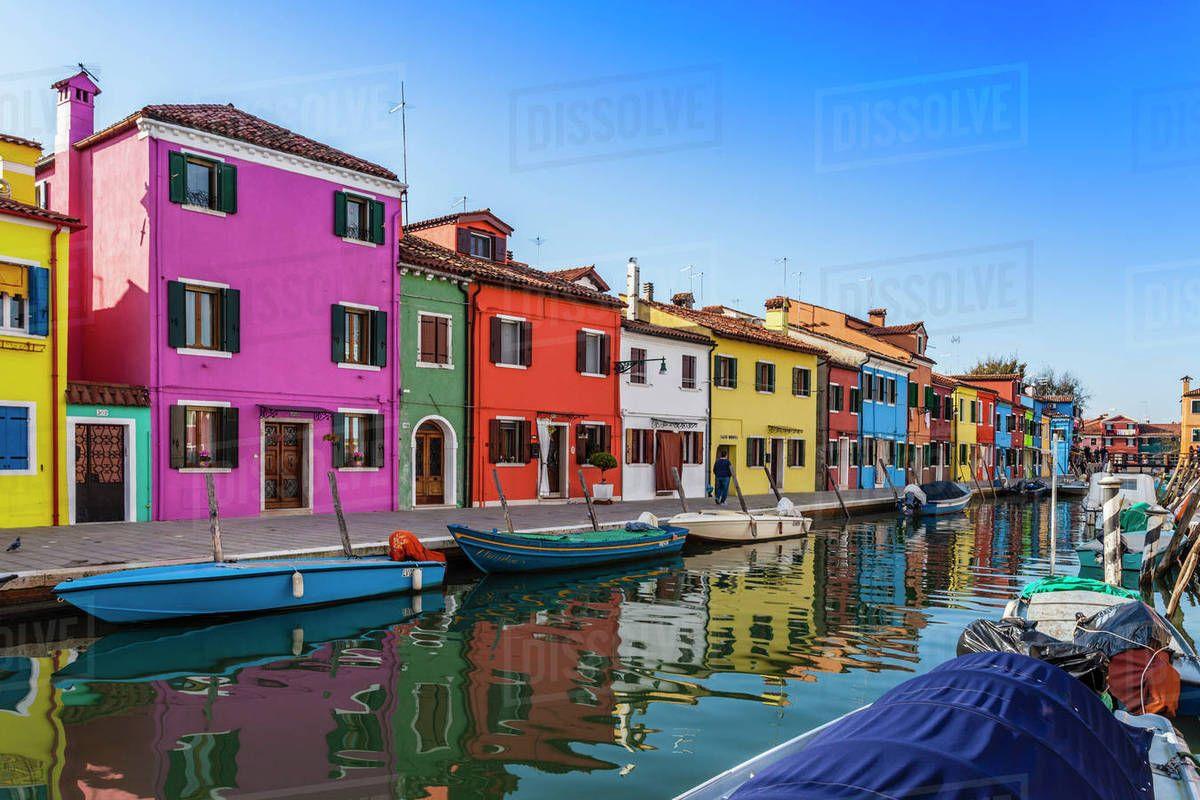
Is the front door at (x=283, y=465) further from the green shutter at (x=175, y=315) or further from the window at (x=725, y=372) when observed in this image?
the window at (x=725, y=372)

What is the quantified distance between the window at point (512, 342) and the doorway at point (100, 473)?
381 inches

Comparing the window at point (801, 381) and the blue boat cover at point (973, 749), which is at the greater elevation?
the window at point (801, 381)

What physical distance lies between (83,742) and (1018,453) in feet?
223

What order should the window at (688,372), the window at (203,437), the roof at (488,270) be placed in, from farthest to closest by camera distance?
the window at (688,372)
the roof at (488,270)
the window at (203,437)

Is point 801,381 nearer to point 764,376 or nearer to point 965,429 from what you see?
point 764,376

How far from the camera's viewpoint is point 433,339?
22.5 meters

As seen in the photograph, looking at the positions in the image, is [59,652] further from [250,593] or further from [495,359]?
[495,359]

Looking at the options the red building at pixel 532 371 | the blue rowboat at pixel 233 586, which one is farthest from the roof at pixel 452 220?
the blue rowboat at pixel 233 586

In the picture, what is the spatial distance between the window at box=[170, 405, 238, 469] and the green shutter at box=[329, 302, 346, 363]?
279cm

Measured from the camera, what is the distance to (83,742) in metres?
6.74

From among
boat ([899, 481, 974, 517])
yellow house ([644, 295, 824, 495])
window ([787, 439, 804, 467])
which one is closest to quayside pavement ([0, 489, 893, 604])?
yellow house ([644, 295, 824, 495])

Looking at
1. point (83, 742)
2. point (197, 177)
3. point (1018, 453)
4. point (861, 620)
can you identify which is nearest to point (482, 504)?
point (197, 177)

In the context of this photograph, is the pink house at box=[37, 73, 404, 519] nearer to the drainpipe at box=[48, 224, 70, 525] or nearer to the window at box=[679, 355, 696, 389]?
the drainpipe at box=[48, 224, 70, 525]

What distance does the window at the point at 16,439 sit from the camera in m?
15.3
